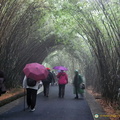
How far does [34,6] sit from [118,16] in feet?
10.4

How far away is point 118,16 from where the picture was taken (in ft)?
24.6

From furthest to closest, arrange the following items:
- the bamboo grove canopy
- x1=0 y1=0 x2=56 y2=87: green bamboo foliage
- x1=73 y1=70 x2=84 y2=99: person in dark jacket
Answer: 1. x1=73 y1=70 x2=84 y2=99: person in dark jacket
2. x1=0 y1=0 x2=56 y2=87: green bamboo foliage
3. the bamboo grove canopy

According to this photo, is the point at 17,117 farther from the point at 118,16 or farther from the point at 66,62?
the point at 66,62

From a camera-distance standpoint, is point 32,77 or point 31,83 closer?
point 32,77

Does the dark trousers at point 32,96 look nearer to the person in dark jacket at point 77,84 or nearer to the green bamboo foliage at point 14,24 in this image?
the green bamboo foliage at point 14,24

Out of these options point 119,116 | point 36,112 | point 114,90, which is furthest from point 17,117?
point 114,90

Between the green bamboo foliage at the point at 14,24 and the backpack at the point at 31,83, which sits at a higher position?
the green bamboo foliage at the point at 14,24

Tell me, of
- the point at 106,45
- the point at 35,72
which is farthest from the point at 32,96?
the point at 106,45

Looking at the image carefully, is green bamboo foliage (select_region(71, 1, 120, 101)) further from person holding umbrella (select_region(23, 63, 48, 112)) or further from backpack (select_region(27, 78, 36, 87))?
backpack (select_region(27, 78, 36, 87))

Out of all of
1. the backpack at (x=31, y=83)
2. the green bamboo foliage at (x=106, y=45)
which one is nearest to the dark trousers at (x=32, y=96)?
the backpack at (x=31, y=83)

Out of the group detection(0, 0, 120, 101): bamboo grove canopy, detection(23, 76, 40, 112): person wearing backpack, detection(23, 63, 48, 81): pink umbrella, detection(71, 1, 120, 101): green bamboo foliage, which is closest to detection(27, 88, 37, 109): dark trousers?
detection(23, 76, 40, 112): person wearing backpack

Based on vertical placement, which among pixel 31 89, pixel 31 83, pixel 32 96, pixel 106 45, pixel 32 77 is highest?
pixel 106 45

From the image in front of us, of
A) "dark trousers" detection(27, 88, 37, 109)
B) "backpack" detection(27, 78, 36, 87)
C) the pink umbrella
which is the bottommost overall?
"dark trousers" detection(27, 88, 37, 109)

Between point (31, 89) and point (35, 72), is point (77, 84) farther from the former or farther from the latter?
point (35, 72)
